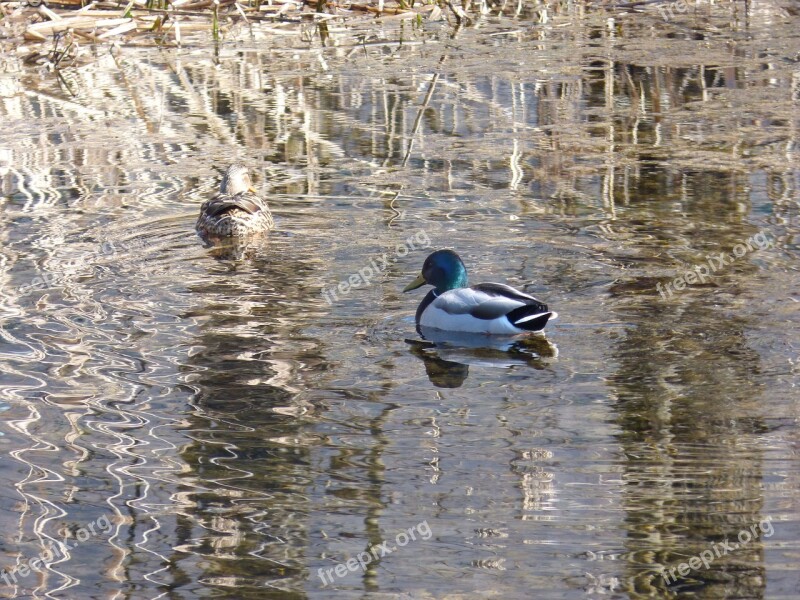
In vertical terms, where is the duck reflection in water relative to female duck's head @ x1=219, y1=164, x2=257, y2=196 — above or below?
below

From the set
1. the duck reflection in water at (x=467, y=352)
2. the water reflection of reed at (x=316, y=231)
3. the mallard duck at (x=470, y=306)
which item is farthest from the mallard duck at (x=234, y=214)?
the duck reflection in water at (x=467, y=352)

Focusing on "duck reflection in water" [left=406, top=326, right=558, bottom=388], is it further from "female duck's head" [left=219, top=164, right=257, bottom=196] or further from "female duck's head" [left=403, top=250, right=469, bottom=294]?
"female duck's head" [left=219, top=164, right=257, bottom=196]

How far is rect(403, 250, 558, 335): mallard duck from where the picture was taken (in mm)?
6168

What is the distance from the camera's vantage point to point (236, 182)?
8680mm

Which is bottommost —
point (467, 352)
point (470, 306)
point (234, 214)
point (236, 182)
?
point (467, 352)

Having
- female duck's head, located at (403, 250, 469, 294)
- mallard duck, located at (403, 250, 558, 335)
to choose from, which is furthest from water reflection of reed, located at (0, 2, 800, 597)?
female duck's head, located at (403, 250, 469, 294)

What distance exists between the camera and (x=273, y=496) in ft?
15.0

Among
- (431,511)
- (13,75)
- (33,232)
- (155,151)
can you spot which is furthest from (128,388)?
(13,75)

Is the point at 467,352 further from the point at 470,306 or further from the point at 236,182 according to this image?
the point at 236,182

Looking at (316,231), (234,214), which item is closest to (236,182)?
(234,214)

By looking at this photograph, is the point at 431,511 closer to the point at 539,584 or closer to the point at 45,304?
the point at 539,584

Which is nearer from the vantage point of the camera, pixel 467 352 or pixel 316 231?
pixel 467 352

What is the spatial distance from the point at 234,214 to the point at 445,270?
6.30ft

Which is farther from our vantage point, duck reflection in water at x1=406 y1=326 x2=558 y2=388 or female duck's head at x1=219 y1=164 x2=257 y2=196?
female duck's head at x1=219 y1=164 x2=257 y2=196
